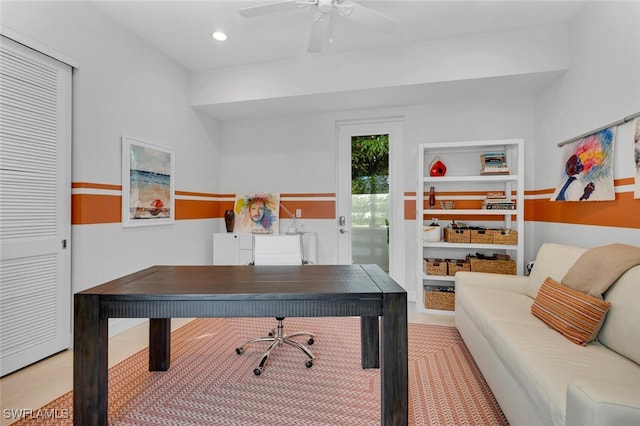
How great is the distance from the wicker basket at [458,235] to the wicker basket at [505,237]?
264 millimetres

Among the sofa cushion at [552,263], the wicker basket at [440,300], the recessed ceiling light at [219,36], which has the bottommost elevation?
the wicker basket at [440,300]

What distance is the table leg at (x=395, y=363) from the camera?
1.47 m

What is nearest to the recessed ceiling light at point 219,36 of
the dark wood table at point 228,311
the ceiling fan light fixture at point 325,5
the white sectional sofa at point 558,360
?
the ceiling fan light fixture at point 325,5

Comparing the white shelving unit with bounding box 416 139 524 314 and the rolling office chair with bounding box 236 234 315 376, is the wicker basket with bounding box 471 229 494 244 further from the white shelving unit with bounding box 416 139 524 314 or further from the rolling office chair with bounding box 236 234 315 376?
the rolling office chair with bounding box 236 234 315 376

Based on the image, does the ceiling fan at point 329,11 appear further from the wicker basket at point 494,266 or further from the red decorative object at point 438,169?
the wicker basket at point 494,266

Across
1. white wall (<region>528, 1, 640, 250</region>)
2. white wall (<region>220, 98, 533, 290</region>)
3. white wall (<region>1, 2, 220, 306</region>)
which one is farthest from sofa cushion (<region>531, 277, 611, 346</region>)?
white wall (<region>1, 2, 220, 306</region>)

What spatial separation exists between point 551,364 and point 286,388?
1.50 metres

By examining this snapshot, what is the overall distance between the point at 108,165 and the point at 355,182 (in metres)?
2.81

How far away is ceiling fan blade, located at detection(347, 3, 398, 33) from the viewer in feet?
7.45

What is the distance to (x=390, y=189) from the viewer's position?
13.6 ft

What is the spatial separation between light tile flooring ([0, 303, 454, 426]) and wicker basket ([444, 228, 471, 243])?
3219mm

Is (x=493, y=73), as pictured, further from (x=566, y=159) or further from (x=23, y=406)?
(x=23, y=406)

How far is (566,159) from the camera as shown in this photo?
285 centimetres

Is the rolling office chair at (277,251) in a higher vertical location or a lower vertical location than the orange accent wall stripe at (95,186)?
lower
